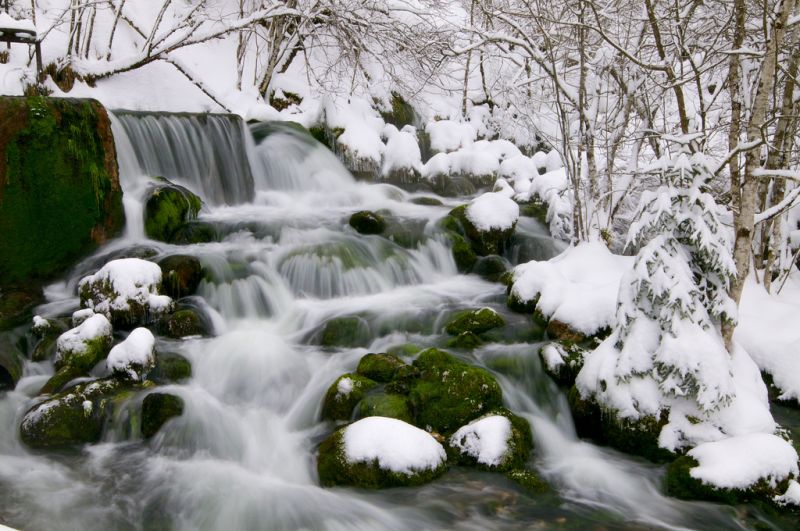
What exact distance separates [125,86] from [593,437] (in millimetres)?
11589

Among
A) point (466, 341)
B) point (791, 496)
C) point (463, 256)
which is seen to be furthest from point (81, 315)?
point (791, 496)

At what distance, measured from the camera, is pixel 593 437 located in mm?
5492

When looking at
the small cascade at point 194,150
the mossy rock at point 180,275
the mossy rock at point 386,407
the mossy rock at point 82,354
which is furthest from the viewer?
the small cascade at point 194,150

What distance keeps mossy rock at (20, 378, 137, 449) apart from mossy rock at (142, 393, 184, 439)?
0.30 metres

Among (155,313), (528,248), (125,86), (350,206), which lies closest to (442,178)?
(350,206)

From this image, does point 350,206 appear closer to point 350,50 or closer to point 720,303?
point 350,50

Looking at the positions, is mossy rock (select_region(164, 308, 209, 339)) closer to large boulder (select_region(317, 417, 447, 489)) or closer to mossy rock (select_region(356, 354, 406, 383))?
mossy rock (select_region(356, 354, 406, 383))

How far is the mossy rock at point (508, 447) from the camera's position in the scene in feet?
16.0

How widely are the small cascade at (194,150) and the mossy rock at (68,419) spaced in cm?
507

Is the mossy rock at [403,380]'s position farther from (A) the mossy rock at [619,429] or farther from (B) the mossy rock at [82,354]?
(B) the mossy rock at [82,354]

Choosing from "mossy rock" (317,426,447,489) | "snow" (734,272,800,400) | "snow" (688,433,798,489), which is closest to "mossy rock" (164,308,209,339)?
"mossy rock" (317,426,447,489)

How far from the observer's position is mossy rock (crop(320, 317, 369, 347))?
276 inches

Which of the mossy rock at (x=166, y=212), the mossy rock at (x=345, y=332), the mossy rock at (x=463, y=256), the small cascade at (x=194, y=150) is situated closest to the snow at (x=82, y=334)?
the mossy rock at (x=345, y=332)

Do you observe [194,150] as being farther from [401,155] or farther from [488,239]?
[488,239]
